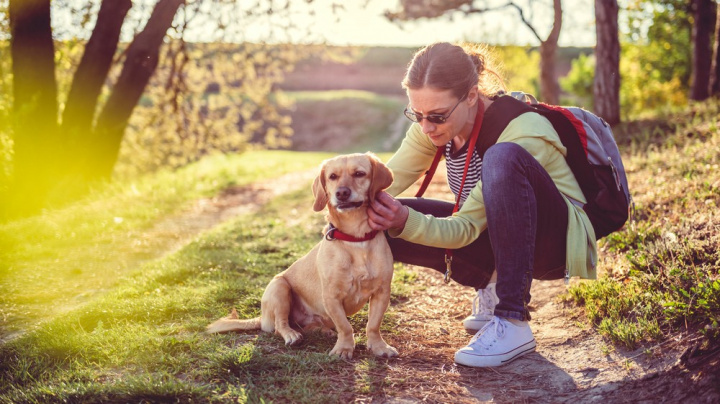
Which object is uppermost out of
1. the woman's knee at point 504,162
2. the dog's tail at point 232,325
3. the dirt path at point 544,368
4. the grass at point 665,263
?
the woman's knee at point 504,162

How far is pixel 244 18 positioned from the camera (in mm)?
9812

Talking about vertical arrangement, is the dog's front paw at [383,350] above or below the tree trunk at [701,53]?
below

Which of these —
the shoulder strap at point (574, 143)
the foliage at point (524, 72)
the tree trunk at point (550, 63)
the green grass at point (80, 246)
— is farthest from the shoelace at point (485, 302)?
the foliage at point (524, 72)

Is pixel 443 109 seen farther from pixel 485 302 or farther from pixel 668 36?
pixel 668 36

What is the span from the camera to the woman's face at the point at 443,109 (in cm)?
333

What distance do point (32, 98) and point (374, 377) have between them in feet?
24.6

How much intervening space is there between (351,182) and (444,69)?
0.86 metres

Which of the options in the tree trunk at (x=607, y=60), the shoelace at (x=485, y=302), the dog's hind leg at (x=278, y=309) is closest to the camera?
the dog's hind leg at (x=278, y=309)

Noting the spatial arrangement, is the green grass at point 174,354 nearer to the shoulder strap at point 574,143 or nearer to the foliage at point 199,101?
the shoulder strap at point 574,143

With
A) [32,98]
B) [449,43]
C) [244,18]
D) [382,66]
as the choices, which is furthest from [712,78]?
[382,66]

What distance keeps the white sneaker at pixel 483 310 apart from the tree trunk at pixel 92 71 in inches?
286

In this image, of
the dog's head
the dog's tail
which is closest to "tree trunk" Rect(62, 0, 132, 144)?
the dog's tail

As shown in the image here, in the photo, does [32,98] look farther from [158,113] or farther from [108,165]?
[158,113]

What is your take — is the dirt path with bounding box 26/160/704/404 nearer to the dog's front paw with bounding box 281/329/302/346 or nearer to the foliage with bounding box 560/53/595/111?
the dog's front paw with bounding box 281/329/302/346
